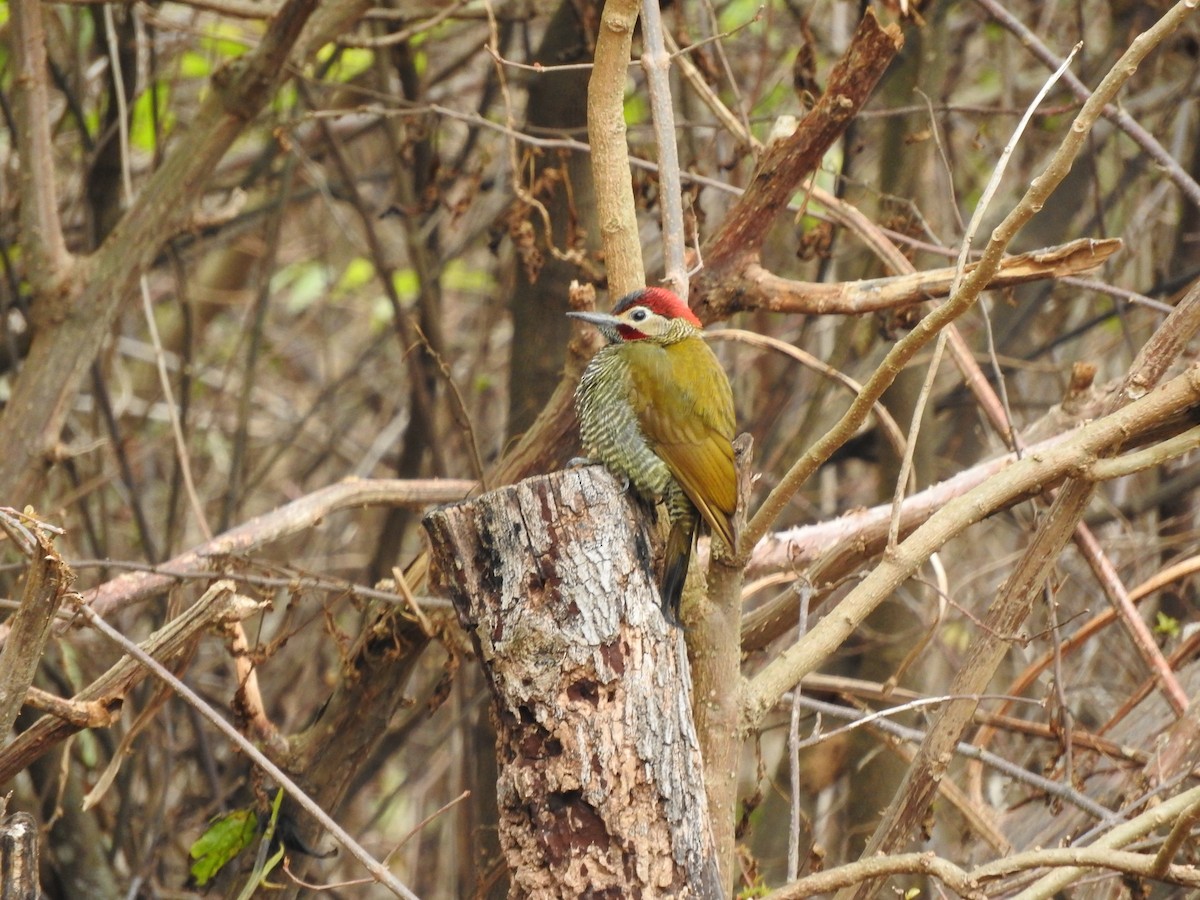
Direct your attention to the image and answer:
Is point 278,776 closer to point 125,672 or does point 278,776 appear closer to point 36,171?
point 125,672

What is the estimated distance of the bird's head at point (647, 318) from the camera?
3117 mm

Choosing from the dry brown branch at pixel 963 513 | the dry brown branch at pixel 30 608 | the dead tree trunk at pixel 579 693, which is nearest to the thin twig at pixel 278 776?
the dry brown branch at pixel 30 608

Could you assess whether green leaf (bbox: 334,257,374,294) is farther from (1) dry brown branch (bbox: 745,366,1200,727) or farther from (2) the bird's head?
(1) dry brown branch (bbox: 745,366,1200,727)

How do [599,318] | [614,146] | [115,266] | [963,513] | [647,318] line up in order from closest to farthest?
[963,513]
[614,146]
[647,318]
[599,318]
[115,266]

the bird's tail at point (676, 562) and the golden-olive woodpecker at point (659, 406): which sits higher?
the golden-olive woodpecker at point (659, 406)

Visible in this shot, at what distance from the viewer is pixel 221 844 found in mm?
3566

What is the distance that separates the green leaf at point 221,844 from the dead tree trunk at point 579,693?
1.50m

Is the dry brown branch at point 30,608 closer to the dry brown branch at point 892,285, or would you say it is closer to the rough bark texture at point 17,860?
the rough bark texture at point 17,860

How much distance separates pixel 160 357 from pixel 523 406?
4.22 ft

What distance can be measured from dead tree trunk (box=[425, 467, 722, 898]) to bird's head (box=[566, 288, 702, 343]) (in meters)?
0.78

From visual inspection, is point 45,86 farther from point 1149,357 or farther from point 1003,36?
point 1003,36

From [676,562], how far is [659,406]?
741 millimetres

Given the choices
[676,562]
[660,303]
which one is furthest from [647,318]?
[676,562]

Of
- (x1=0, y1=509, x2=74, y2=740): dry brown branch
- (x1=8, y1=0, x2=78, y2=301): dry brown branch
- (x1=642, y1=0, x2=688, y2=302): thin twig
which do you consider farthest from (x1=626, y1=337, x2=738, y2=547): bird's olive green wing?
(x1=8, y1=0, x2=78, y2=301): dry brown branch
